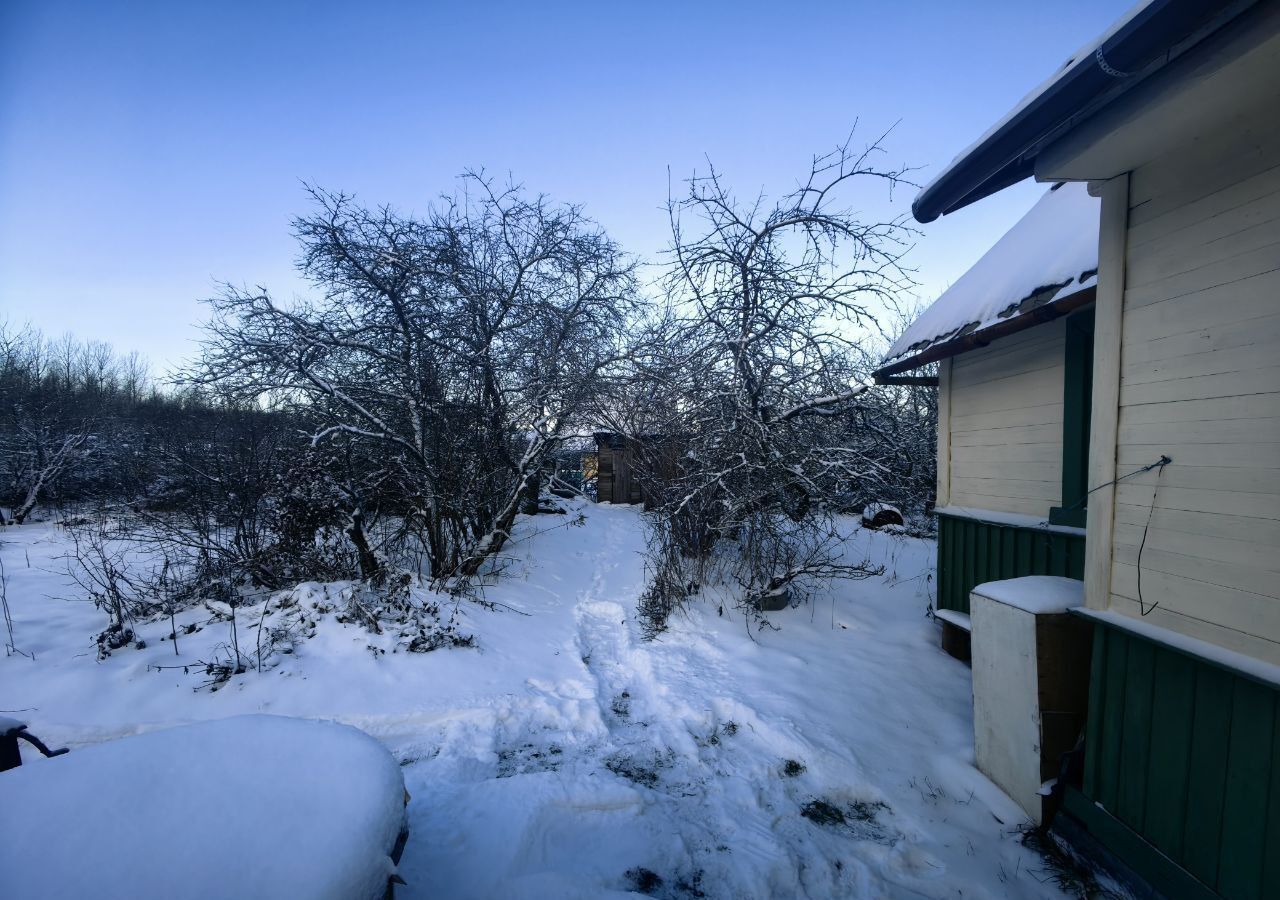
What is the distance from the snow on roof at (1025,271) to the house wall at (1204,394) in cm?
117

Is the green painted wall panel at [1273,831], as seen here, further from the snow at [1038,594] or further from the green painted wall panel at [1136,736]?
the snow at [1038,594]

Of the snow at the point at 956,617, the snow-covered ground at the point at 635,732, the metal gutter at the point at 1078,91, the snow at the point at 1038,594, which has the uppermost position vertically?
the metal gutter at the point at 1078,91

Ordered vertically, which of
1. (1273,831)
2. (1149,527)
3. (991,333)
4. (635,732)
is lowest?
(635,732)

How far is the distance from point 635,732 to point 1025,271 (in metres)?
4.53

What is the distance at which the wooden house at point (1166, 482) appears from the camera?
1844 mm

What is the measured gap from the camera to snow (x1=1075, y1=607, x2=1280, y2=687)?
71.6 inches

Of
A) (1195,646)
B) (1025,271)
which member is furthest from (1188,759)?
(1025,271)

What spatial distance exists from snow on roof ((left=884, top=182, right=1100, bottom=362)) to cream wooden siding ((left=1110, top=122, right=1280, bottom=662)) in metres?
1.17

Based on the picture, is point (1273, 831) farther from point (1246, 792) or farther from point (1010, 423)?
point (1010, 423)

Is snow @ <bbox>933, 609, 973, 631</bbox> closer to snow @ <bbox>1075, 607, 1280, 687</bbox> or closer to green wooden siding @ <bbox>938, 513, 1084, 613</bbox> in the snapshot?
green wooden siding @ <bbox>938, 513, 1084, 613</bbox>

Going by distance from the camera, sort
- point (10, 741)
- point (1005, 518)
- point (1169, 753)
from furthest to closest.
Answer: point (1005, 518)
point (1169, 753)
point (10, 741)

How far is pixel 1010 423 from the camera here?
15.5 ft

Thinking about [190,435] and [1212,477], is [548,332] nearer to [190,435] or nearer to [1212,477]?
[190,435]

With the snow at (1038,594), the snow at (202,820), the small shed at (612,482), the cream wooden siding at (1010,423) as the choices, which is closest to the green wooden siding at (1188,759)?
the snow at (1038,594)
